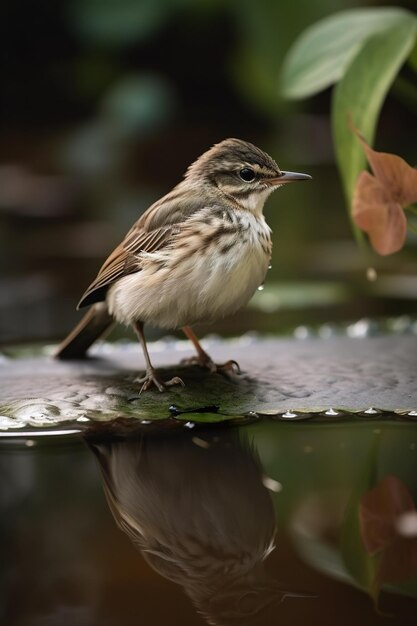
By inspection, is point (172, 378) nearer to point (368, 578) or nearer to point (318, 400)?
point (318, 400)

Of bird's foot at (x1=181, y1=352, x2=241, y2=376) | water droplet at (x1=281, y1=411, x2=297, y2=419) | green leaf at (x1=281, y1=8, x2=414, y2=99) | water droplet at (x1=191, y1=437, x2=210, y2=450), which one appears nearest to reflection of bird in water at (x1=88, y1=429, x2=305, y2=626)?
water droplet at (x1=191, y1=437, x2=210, y2=450)

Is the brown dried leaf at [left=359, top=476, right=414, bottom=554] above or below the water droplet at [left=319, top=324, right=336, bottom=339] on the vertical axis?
below

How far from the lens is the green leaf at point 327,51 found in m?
3.46

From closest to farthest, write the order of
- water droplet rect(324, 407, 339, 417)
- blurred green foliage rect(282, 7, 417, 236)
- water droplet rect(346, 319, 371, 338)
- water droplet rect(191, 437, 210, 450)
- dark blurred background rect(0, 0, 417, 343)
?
1. water droplet rect(191, 437, 210, 450)
2. water droplet rect(324, 407, 339, 417)
3. blurred green foliage rect(282, 7, 417, 236)
4. water droplet rect(346, 319, 371, 338)
5. dark blurred background rect(0, 0, 417, 343)

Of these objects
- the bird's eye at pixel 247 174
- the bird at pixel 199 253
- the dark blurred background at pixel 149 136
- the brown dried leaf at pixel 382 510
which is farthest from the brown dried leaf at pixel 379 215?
the dark blurred background at pixel 149 136

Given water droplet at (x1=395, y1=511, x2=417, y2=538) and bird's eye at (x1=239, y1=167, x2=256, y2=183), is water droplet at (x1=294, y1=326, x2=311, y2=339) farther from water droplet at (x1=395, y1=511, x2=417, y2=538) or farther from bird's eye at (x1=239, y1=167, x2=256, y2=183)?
water droplet at (x1=395, y1=511, x2=417, y2=538)

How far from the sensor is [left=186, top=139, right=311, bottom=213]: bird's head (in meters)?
2.81

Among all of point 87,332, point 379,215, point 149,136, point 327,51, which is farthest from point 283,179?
point 149,136

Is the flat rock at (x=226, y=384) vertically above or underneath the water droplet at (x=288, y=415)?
above

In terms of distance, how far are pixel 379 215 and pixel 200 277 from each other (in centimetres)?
48

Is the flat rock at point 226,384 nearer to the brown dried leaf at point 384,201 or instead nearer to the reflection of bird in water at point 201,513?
the reflection of bird in water at point 201,513

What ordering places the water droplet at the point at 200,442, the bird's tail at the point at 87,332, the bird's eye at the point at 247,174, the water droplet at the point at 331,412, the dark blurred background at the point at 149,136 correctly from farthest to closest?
the dark blurred background at the point at 149,136 < the bird's tail at the point at 87,332 < the bird's eye at the point at 247,174 < the water droplet at the point at 331,412 < the water droplet at the point at 200,442

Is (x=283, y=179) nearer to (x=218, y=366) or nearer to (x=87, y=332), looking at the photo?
(x=218, y=366)

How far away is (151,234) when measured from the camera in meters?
2.80
